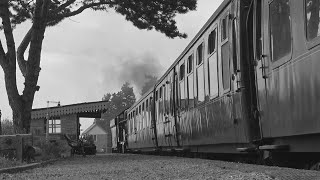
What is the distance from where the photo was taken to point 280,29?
5.71 m

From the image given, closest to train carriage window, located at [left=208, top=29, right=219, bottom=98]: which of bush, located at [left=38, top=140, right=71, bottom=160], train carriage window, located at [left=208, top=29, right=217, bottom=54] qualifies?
train carriage window, located at [left=208, top=29, right=217, bottom=54]

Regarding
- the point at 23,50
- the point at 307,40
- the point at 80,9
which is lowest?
the point at 307,40

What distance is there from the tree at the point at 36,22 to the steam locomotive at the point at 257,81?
6.17 m

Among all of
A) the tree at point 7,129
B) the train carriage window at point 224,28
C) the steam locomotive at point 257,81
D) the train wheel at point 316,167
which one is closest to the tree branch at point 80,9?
the tree at point 7,129

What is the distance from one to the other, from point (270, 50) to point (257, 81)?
634 mm

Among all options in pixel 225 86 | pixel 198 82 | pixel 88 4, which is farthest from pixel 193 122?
pixel 88 4

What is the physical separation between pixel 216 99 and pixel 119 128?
1090 inches

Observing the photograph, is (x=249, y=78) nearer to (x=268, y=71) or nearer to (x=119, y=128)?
(x=268, y=71)

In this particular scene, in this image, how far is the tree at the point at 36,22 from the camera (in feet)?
51.5

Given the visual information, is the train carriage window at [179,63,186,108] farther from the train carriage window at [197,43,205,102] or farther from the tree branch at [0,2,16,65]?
the tree branch at [0,2,16,65]

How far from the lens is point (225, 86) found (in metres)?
7.88

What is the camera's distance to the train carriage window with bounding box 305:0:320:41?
15.5ft

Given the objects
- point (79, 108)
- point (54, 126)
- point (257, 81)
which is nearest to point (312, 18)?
point (257, 81)

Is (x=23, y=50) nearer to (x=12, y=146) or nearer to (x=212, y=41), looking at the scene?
(x=12, y=146)
